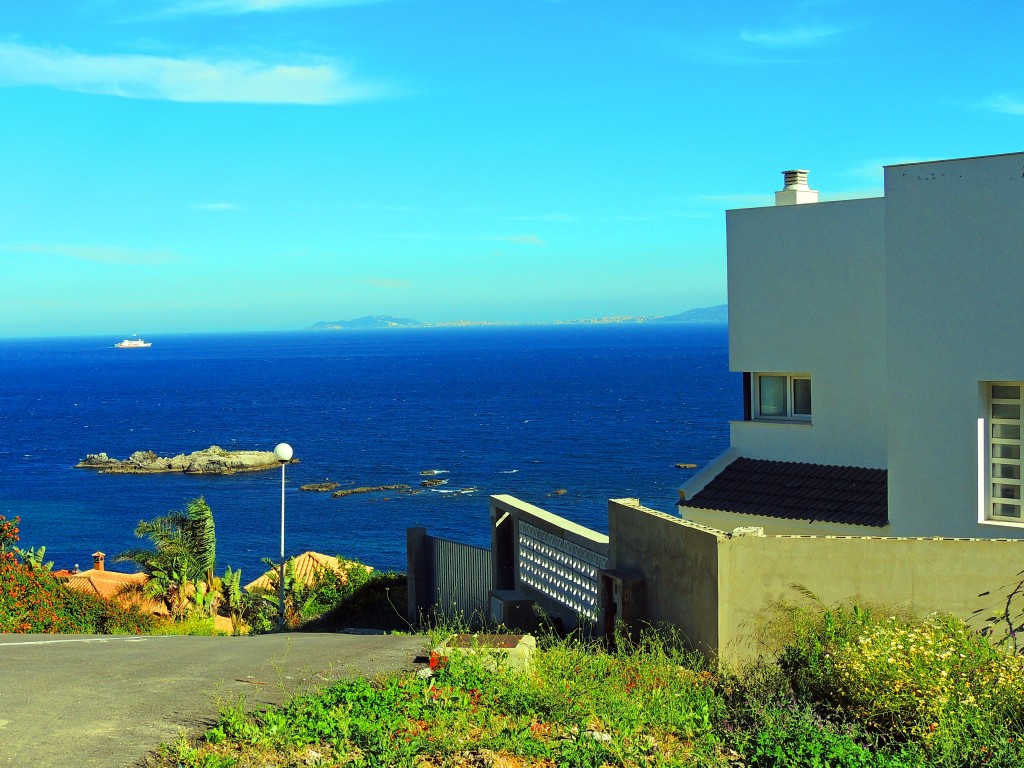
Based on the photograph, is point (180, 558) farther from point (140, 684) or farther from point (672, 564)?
point (672, 564)

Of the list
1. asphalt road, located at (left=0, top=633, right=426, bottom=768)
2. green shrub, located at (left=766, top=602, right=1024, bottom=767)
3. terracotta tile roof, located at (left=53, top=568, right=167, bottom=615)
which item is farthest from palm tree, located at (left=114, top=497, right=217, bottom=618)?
green shrub, located at (left=766, top=602, right=1024, bottom=767)

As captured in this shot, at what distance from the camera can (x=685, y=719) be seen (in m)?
6.76

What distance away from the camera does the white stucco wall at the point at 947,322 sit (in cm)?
1134

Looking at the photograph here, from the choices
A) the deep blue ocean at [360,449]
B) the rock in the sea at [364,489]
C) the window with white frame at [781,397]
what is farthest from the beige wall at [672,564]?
the rock in the sea at [364,489]

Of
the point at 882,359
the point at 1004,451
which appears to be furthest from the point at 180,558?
the point at 1004,451

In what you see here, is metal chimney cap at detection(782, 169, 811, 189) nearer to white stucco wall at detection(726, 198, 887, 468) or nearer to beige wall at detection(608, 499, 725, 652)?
white stucco wall at detection(726, 198, 887, 468)

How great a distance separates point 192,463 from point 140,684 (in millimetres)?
79185

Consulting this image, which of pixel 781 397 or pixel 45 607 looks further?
pixel 45 607

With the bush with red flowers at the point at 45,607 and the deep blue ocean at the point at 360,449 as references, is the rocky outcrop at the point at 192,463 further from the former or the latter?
the bush with red flowers at the point at 45,607

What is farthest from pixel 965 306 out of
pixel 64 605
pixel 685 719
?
pixel 64 605

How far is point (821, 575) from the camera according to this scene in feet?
28.7

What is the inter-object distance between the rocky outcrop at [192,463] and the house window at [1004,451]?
2935 inches

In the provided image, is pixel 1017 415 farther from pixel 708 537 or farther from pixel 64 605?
pixel 64 605

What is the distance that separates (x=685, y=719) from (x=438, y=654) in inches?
77.7
